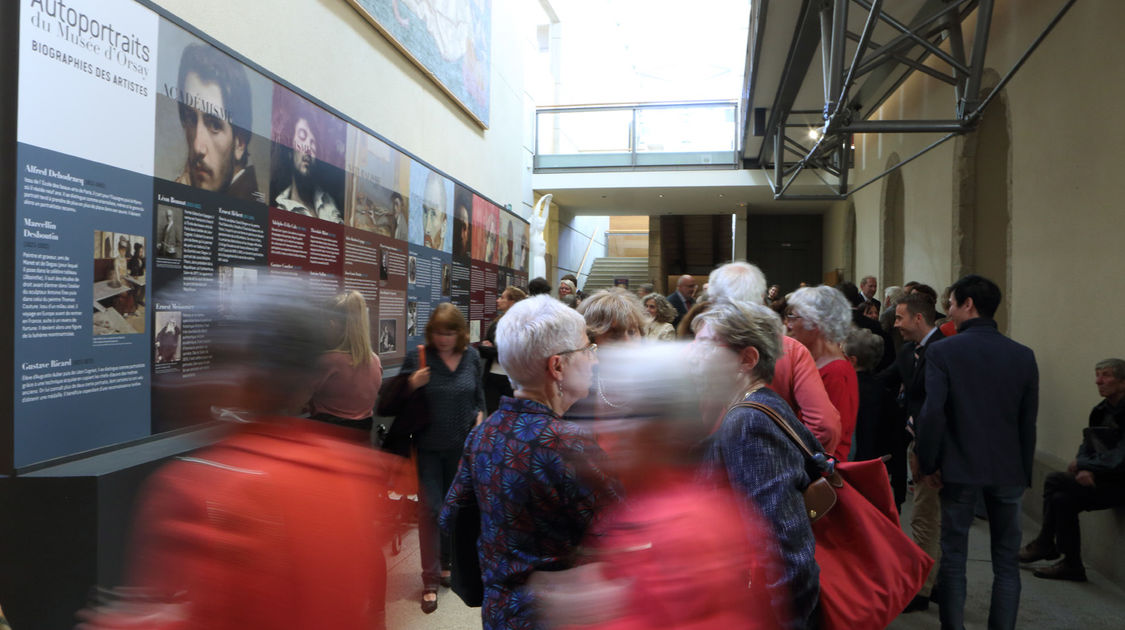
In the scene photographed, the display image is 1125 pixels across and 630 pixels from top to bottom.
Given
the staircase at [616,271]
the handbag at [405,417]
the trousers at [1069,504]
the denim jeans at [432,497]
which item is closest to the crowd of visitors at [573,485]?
the handbag at [405,417]

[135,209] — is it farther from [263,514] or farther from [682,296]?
[682,296]

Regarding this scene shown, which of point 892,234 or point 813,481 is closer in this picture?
point 813,481

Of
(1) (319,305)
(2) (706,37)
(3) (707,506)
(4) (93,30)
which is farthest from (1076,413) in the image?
(2) (706,37)

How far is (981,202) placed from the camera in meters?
8.47

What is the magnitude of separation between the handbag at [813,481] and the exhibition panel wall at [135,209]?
3.90 feet

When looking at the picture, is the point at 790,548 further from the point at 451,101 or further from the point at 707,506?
the point at 451,101

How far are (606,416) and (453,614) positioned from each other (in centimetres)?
313

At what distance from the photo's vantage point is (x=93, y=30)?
2930mm

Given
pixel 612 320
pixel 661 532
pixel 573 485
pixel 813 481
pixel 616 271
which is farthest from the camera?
pixel 616 271

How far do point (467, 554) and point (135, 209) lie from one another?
2.30m

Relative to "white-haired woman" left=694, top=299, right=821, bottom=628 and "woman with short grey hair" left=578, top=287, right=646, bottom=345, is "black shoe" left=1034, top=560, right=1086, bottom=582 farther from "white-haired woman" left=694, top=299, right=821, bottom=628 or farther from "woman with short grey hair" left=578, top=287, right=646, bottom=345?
"white-haired woman" left=694, top=299, right=821, bottom=628

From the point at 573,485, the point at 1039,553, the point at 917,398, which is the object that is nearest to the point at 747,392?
the point at 573,485

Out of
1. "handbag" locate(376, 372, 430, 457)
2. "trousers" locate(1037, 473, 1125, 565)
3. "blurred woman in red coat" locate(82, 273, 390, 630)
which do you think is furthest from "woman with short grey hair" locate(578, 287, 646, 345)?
"trousers" locate(1037, 473, 1125, 565)

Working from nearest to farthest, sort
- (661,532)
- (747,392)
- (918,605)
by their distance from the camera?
(661,532) → (747,392) → (918,605)
